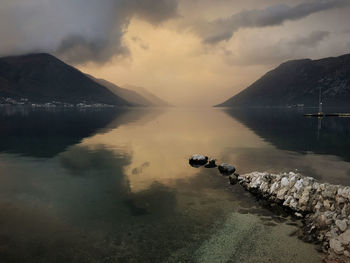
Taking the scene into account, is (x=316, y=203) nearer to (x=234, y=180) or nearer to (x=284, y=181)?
(x=284, y=181)

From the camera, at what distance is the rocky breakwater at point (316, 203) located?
65.8 ft

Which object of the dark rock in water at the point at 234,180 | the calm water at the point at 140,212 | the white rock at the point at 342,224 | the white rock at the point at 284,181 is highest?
the white rock at the point at 284,181

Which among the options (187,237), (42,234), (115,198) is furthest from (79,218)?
(187,237)

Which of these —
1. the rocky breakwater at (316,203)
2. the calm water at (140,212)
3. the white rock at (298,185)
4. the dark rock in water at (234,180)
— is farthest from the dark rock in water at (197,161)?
the white rock at (298,185)

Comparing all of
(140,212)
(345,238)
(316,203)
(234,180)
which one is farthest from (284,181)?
(140,212)

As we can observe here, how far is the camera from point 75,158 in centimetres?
5209

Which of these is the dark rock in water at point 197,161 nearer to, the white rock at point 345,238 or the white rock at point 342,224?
the white rock at point 342,224

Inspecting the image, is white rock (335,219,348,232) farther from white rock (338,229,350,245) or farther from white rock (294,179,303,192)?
white rock (294,179,303,192)

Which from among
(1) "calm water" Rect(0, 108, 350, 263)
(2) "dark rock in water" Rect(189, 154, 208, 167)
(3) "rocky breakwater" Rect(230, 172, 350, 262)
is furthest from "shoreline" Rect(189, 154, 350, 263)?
(2) "dark rock in water" Rect(189, 154, 208, 167)

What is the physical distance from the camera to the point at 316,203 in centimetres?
2639

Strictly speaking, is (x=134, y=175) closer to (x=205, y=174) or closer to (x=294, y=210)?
(x=205, y=174)

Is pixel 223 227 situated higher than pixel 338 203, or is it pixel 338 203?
pixel 338 203

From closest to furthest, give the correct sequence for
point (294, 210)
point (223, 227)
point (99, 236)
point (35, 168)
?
point (99, 236) → point (223, 227) → point (294, 210) → point (35, 168)

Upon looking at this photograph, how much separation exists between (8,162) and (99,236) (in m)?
37.0
